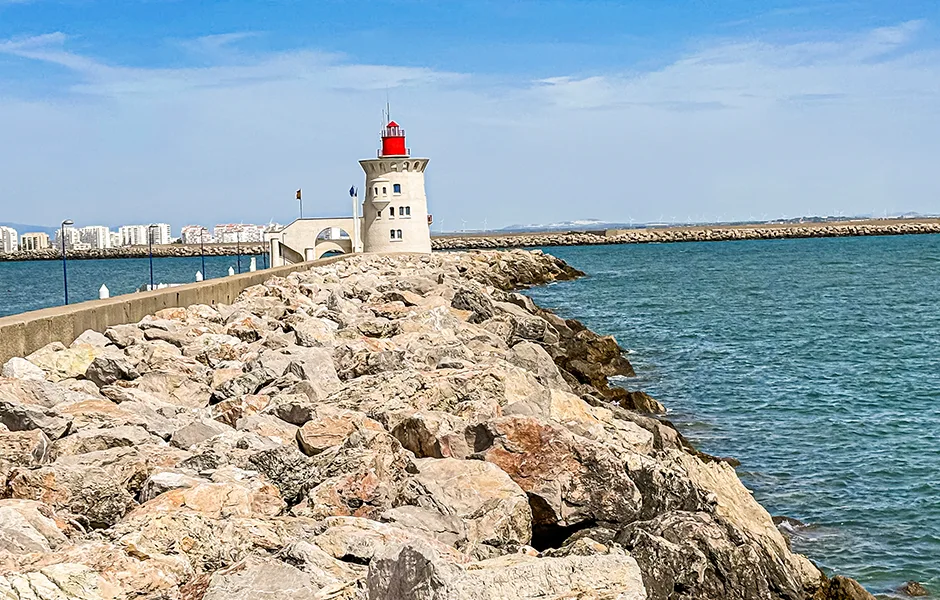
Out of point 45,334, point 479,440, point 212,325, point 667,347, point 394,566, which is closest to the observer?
point 394,566

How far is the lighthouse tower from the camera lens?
110 feet

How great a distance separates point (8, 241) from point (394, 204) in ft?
274

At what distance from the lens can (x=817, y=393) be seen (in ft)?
42.9

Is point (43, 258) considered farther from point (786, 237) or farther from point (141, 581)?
point (141, 581)

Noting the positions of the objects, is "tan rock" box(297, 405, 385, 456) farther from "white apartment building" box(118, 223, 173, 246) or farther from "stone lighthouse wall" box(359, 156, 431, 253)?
"white apartment building" box(118, 223, 173, 246)

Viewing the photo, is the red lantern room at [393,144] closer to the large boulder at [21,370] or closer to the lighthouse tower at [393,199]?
the lighthouse tower at [393,199]

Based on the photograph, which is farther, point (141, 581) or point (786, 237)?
point (786, 237)

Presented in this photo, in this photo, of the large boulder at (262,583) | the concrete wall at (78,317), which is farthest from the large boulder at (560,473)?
the concrete wall at (78,317)

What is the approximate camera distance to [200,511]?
12.3 ft

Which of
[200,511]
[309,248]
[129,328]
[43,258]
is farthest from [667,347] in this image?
[43,258]

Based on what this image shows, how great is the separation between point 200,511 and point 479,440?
69.7 inches

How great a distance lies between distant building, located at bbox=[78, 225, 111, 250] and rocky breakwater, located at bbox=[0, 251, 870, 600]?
357 feet

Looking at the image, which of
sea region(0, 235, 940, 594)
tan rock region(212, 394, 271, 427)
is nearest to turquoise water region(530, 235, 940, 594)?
sea region(0, 235, 940, 594)

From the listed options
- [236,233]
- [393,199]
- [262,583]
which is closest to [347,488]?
[262,583]
